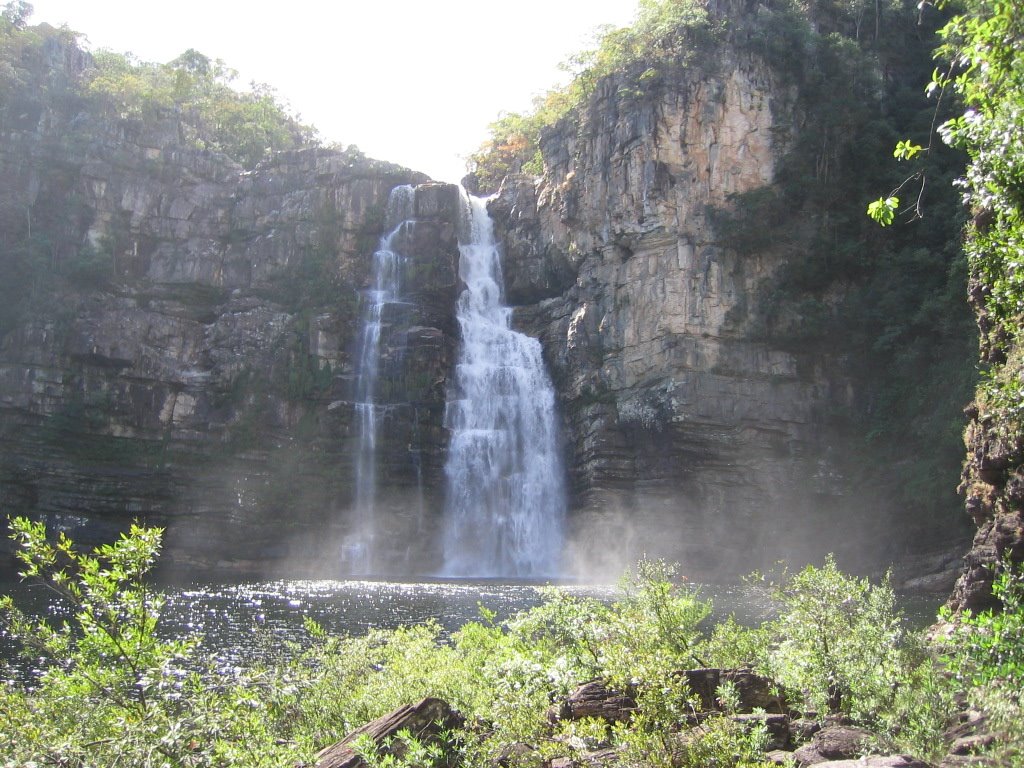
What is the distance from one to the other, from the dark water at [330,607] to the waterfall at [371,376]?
685 cm

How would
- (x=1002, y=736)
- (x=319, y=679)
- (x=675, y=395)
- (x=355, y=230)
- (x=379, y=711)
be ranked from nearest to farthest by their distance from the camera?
1. (x=1002, y=736)
2. (x=379, y=711)
3. (x=319, y=679)
4. (x=675, y=395)
5. (x=355, y=230)

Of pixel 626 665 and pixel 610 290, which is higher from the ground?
pixel 610 290

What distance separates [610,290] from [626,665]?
3737cm

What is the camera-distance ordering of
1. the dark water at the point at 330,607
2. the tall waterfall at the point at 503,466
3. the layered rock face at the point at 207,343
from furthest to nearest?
the tall waterfall at the point at 503,466 < the layered rock face at the point at 207,343 < the dark water at the point at 330,607

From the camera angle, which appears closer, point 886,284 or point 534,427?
point 886,284

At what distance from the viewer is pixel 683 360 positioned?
41.8 metres

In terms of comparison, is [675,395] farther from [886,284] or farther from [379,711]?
[379,711]

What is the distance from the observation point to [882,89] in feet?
149

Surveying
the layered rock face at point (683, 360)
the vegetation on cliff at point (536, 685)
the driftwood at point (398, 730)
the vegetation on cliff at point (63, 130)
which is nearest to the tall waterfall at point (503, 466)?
the layered rock face at point (683, 360)

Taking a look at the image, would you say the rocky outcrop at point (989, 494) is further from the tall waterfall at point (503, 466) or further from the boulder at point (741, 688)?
the tall waterfall at point (503, 466)

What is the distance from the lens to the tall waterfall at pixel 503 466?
43.3 metres

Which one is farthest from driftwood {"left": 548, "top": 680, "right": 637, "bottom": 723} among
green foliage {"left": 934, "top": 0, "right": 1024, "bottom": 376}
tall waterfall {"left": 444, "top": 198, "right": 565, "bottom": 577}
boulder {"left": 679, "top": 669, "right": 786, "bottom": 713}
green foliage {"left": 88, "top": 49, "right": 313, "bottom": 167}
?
green foliage {"left": 88, "top": 49, "right": 313, "bottom": 167}

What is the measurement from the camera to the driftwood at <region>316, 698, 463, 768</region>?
838cm

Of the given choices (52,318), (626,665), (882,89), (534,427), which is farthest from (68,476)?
(882,89)
